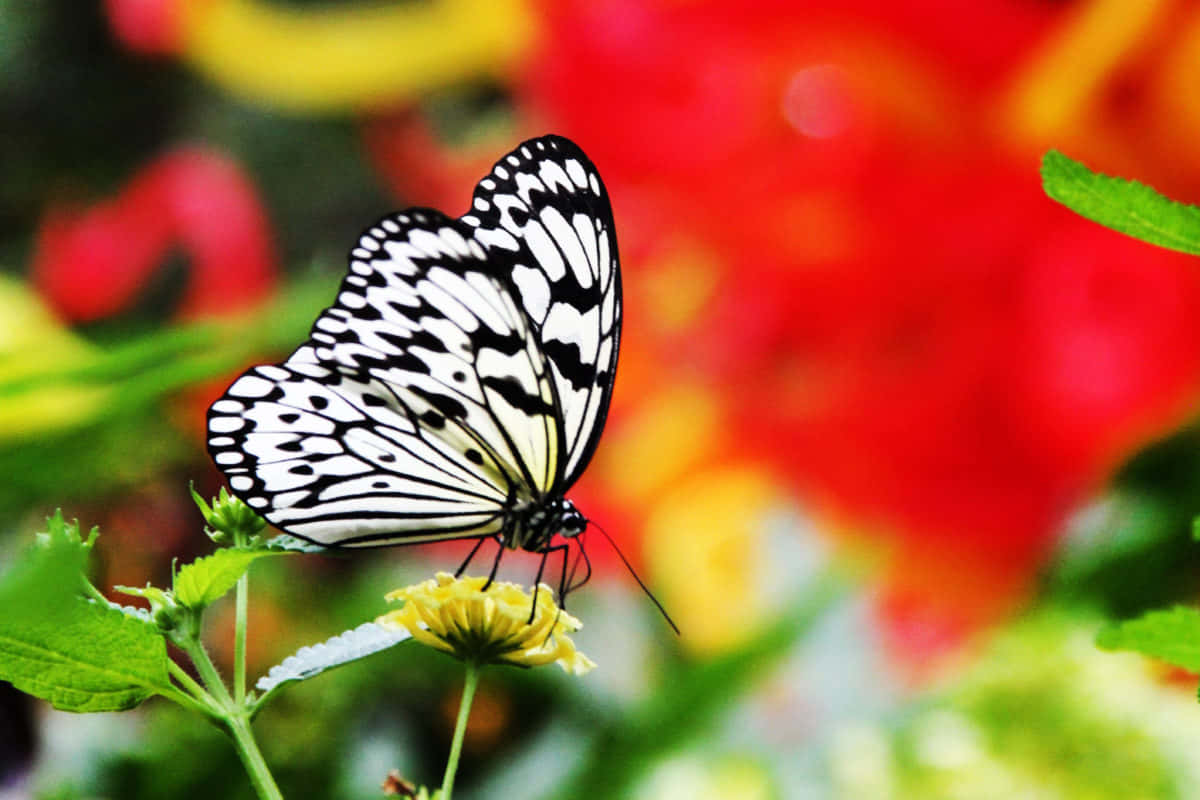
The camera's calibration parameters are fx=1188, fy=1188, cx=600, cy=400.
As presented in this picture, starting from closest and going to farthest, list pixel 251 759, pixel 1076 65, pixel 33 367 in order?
pixel 251 759, pixel 33 367, pixel 1076 65

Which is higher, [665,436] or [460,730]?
[665,436]

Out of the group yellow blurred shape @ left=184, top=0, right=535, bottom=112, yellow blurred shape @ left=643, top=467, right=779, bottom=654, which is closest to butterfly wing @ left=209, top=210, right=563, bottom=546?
yellow blurred shape @ left=643, top=467, right=779, bottom=654

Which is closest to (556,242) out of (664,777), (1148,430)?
(664,777)

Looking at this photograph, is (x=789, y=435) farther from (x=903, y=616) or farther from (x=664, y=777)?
(x=664, y=777)

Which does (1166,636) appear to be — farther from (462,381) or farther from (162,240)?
(162,240)

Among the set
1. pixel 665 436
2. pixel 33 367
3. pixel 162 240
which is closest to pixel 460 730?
pixel 33 367

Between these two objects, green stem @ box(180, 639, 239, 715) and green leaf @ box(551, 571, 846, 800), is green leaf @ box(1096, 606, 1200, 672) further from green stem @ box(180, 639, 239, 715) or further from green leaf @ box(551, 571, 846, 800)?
green leaf @ box(551, 571, 846, 800)
